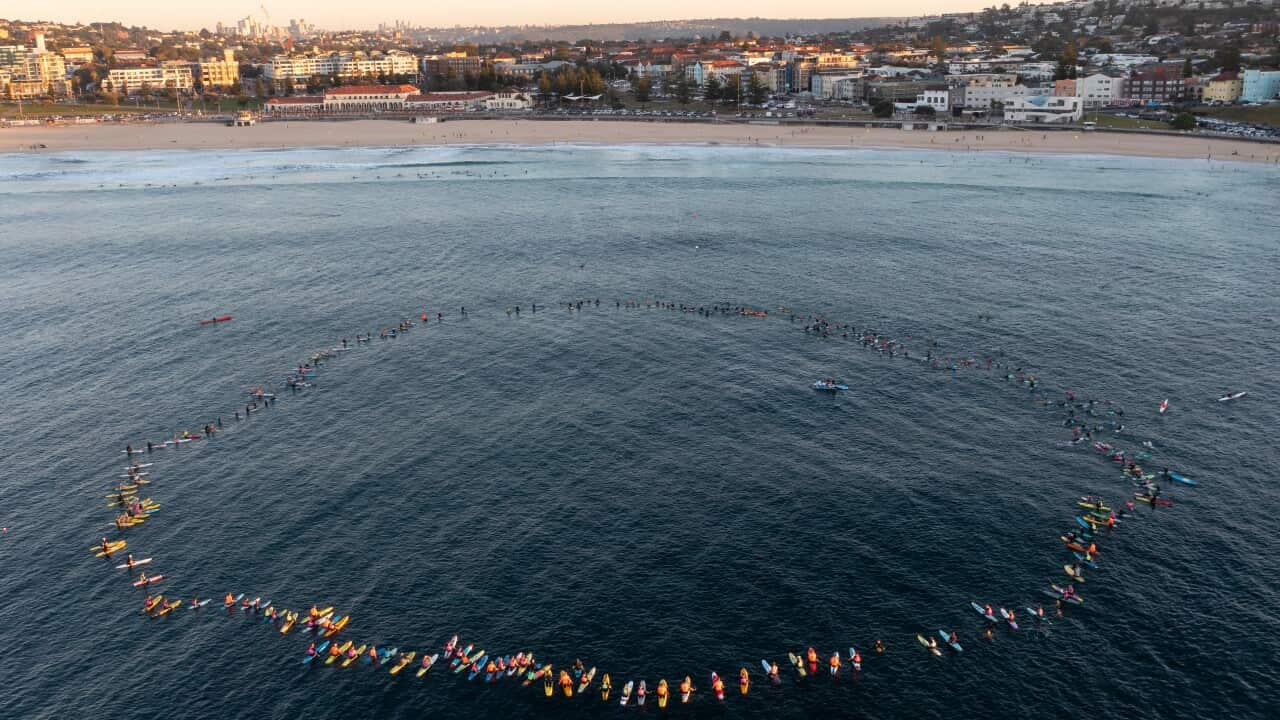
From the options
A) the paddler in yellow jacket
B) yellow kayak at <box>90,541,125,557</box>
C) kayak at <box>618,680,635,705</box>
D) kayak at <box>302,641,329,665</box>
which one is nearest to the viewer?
kayak at <box>618,680,635,705</box>

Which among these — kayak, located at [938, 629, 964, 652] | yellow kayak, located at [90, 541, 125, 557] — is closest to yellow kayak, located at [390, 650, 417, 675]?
yellow kayak, located at [90, 541, 125, 557]

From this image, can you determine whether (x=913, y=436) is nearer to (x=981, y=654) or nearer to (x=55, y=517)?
(x=981, y=654)

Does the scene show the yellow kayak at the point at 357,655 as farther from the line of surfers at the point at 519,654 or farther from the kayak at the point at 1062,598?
the kayak at the point at 1062,598

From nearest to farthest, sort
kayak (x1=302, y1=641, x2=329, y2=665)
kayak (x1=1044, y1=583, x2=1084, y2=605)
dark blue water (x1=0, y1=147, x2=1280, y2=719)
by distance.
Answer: dark blue water (x1=0, y1=147, x2=1280, y2=719) < kayak (x1=302, y1=641, x2=329, y2=665) < kayak (x1=1044, y1=583, x2=1084, y2=605)

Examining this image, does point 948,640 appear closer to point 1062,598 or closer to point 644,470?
point 1062,598

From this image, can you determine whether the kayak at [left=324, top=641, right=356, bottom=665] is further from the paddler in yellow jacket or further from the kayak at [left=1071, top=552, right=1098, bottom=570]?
the kayak at [left=1071, top=552, right=1098, bottom=570]

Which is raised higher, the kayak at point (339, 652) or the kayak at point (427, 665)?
the kayak at point (339, 652)

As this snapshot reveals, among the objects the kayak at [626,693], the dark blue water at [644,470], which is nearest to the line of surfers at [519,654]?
the kayak at [626,693]

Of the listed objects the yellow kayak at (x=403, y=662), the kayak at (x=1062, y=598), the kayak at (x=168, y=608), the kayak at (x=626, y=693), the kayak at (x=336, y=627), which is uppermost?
the kayak at (x=168, y=608)

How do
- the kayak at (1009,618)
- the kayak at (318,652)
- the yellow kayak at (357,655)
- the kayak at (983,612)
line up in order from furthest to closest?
the kayak at (983,612), the kayak at (1009,618), the kayak at (318,652), the yellow kayak at (357,655)
